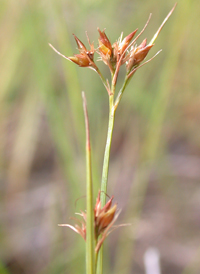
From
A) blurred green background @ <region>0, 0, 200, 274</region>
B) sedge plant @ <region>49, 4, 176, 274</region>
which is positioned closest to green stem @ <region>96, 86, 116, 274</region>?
sedge plant @ <region>49, 4, 176, 274</region>

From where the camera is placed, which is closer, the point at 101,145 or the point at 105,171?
the point at 105,171

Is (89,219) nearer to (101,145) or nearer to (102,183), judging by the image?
(102,183)

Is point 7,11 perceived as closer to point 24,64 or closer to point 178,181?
point 24,64

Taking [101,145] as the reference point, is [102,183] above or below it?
above

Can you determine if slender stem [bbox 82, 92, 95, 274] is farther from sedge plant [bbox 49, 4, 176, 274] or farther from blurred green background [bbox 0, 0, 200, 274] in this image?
blurred green background [bbox 0, 0, 200, 274]

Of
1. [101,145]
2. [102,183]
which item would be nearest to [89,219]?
[102,183]

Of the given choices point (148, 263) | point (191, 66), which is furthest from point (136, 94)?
point (148, 263)

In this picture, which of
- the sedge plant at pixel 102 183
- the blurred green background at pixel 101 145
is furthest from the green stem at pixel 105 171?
the blurred green background at pixel 101 145

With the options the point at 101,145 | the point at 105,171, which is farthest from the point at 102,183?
the point at 101,145

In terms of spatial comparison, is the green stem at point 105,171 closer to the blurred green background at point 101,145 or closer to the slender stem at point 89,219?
the slender stem at point 89,219
